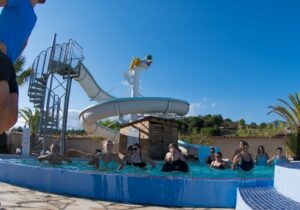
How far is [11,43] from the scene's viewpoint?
2.36 m

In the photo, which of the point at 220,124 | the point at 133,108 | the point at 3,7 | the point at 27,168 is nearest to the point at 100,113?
the point at 133,108

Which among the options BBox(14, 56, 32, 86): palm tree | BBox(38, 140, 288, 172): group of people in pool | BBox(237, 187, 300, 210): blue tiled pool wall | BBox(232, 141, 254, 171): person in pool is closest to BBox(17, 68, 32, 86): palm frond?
BBox(14, 56, 32, 86): palm tree

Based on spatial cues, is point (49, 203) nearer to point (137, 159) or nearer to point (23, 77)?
point (137, 159)

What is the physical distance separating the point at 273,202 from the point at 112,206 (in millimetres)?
2441

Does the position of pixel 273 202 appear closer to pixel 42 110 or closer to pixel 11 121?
pixel 11 121

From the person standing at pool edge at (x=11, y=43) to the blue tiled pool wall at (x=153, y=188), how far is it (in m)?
4.16

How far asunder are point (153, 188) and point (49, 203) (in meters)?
1.69

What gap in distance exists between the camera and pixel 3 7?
7.84 feet

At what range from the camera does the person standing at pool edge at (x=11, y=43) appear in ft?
6.68

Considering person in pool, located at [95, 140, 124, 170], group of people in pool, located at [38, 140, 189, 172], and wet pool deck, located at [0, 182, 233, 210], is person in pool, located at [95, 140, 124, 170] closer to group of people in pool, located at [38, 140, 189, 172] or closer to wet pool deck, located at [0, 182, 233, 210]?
group of people in pool, located at [38, 140, 189, 172]

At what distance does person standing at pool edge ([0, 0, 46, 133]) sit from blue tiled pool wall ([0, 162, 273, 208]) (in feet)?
13.7

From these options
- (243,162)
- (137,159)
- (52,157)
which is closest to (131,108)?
(137,159)

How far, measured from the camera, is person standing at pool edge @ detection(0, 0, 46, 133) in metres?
2.04

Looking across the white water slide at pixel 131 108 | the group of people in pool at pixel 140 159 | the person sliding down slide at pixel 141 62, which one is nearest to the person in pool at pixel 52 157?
the group of people in pool at pixel 140 159
